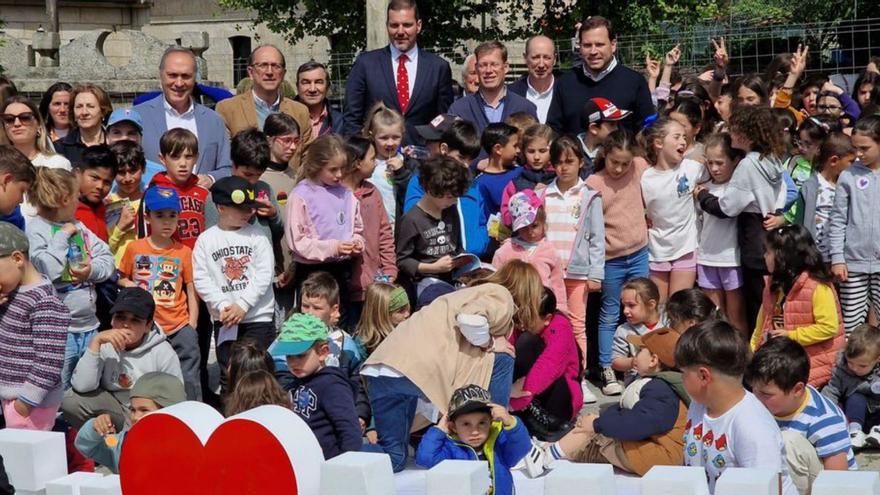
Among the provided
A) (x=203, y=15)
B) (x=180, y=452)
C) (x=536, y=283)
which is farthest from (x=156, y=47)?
(x=203, y=15)

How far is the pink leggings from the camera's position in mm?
7676

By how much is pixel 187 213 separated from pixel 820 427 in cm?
391

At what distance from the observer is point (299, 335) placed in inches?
217

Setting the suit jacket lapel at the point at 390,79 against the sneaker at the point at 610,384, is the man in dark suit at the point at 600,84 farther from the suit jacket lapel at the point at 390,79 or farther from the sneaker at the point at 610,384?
the sneaker at the point at 610,384

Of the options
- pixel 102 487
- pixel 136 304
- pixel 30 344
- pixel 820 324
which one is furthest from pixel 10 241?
pixel 820 324

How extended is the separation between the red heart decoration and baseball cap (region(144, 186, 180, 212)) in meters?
3.67

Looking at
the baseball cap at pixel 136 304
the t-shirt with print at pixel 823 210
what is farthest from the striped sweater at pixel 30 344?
the t-shirt with print at pixel 823 210

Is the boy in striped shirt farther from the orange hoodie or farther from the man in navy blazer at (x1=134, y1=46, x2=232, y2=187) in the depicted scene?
A: the man in navy blazer at (x1=134, y1=46, x2=232, y2=187)

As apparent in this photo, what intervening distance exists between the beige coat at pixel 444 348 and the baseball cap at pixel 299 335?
37cm

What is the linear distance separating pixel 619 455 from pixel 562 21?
1821cm

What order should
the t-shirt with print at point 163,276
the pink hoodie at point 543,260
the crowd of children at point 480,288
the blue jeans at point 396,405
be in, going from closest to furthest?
the crowd of children at point 480,288 → the blue jeans at point 396,405 → the t-shirt with print at point 163,276 → the pink hoodie at point 543,260

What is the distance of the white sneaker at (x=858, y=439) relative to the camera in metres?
6.39

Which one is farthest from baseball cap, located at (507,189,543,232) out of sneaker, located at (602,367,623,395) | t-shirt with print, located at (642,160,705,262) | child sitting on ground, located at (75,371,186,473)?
child sitting on ground, located at (75,371,186,473)

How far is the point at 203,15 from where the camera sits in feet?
124
